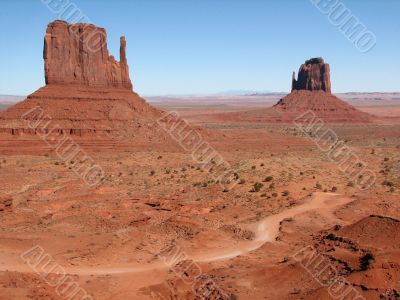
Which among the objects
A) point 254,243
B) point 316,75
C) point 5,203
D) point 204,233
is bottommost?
point 254,243

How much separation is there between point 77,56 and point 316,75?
75151 millimetres

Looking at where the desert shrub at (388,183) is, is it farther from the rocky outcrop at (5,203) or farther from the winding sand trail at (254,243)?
the rocky outcrop at (5,203)

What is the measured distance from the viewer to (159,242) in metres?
18.4

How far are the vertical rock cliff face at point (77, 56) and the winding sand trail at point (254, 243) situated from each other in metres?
39.1

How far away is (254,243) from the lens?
1838 cm

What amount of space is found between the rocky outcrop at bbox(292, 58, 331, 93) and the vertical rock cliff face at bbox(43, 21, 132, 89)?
69829mm

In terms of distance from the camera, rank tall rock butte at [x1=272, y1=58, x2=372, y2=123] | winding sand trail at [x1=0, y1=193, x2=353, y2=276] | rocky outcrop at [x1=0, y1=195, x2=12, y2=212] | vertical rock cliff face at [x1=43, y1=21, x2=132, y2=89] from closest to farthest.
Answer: winding sand trail at [x1=0, y1=193, x2=353, y2=276]
rocky outcrop at [x1=0, y1=195, x2=12, y2=212]
vertical rock cliff face at [x1=43, y1=21, x2=132, y2=89]
tall rock butte at [x1=272, y1=58, x2=372, y2=123]

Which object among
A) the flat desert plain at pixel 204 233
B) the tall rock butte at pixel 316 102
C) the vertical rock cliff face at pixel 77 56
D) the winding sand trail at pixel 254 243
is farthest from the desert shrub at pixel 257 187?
the tall rock butte at pixel 316 102

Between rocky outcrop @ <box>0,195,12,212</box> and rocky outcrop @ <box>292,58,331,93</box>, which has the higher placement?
rocky outcrop @ <box>292,58,331,93</box>

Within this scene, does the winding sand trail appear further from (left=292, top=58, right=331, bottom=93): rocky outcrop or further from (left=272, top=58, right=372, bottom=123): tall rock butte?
(left=292, top=58, right=331, bottom=93): rocky outcrop

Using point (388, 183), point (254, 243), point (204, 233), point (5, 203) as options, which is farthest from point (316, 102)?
point (254, 243)

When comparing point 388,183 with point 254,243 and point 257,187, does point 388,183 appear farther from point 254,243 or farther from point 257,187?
point 254,243

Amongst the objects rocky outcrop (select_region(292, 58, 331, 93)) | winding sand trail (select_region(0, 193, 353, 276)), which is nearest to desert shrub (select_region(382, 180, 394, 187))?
winding sand trail (select_region(0, 193, 353, 276))

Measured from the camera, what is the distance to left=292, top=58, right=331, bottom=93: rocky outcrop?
369 ft
